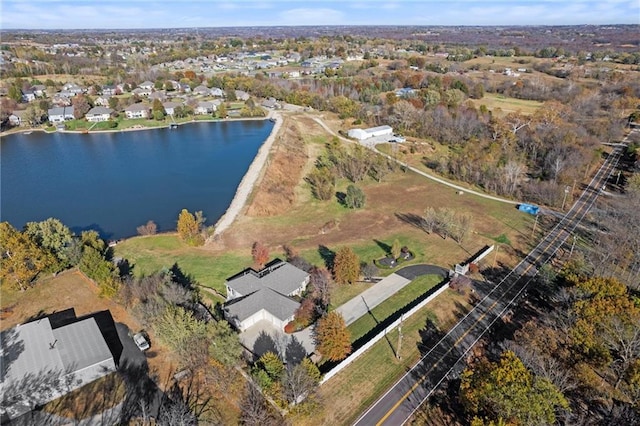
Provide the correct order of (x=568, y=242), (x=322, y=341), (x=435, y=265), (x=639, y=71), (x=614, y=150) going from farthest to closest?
1. (x=639, y=71)
2. (x=614, y=150)
3. (x=568, y=242)
4. (x=435, y=265)
5. (x=322, y=341)

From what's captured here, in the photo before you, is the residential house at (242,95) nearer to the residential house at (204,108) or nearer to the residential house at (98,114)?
the residential house at (204,108)

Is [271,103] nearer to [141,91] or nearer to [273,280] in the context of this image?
[141,91]

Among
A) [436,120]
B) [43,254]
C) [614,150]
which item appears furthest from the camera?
[436,120]

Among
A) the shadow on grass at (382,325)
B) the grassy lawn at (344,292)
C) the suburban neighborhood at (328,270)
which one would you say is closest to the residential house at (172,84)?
the suburban neighborhood at (328,270)

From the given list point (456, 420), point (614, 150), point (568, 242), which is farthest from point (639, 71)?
point (456, 420)

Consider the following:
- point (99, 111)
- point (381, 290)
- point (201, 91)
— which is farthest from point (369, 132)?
point (99, 111)

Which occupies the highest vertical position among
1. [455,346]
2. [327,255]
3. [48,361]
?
[48,361]

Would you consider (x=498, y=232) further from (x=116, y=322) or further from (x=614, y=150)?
(x=614, y=150)

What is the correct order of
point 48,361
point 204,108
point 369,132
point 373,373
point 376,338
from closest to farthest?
point 48,361 < point 373,373 < point 376,338 < point 369,132 < point 204,108
